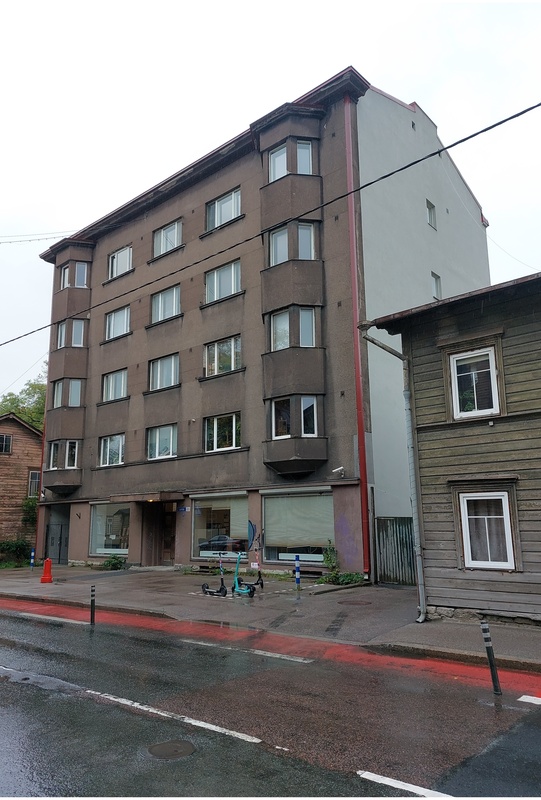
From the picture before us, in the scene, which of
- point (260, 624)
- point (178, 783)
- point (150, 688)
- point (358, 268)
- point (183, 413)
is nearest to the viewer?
point (178, 783)

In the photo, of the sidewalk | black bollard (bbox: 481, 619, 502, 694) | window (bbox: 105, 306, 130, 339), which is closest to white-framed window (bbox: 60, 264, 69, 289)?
window (bbox: 105, 306, 130, 339)

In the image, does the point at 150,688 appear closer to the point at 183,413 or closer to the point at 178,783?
the point at 178,783

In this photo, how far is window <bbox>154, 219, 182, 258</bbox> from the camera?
2525 centimetres

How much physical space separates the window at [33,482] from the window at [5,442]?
1823mm

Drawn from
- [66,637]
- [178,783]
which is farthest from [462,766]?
[66,637]

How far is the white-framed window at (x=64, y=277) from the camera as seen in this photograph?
29256mm

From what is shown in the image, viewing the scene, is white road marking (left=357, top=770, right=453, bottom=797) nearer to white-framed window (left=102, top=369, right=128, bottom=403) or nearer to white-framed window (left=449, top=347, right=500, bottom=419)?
white-framed window (left=449, top=347, right=500, bottom=419)

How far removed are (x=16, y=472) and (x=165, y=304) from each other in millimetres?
15042

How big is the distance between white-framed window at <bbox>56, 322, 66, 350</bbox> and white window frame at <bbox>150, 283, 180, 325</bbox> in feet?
18.4

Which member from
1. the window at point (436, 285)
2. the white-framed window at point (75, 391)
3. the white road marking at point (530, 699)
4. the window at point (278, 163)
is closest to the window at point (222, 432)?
the white-framed window at point (75, 391)

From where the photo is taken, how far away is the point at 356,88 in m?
20.6

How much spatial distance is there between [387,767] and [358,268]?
16.4 metres

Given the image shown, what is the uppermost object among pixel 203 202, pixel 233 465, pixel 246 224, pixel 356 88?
pixel 356 88

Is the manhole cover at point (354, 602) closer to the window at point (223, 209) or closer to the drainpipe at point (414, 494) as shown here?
the drainpipe at point (414, 494)
